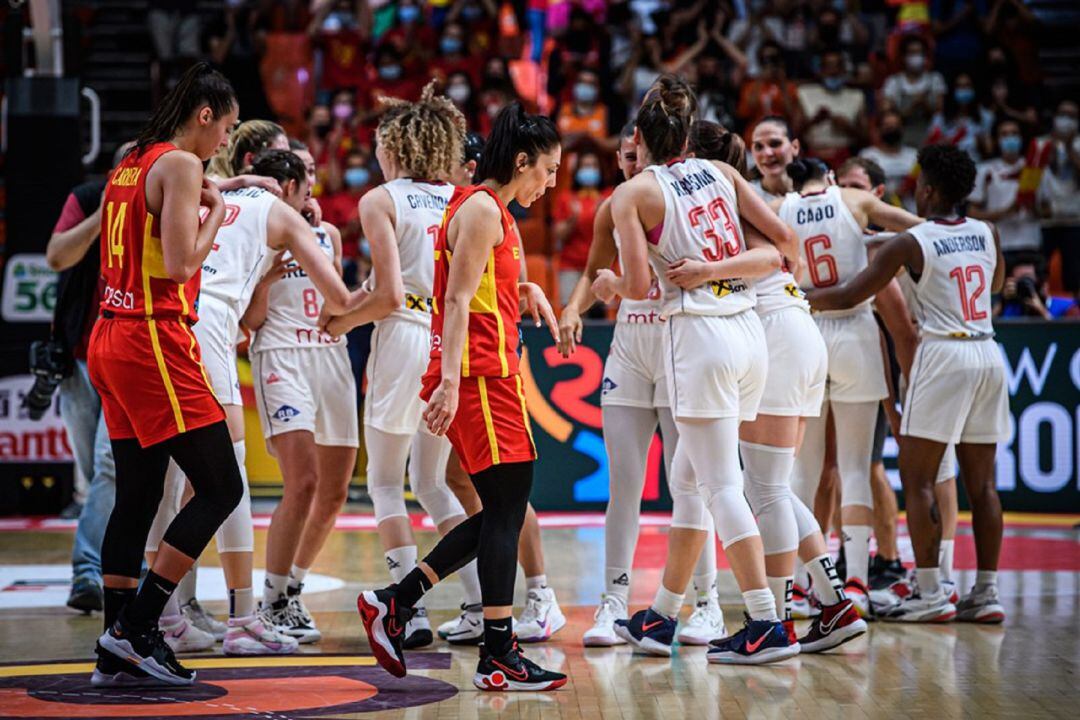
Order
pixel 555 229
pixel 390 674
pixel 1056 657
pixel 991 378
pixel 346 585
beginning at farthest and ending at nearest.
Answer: pixel 555 229, pixel 346 585, pixel 991 378, pixel 1056 657, pixel 390 674

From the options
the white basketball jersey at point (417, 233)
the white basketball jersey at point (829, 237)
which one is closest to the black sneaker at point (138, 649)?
the white basketball jersey at point (417, 233)

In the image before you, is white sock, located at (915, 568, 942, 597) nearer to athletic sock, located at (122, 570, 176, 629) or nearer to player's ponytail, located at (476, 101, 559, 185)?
player's ponytail, located at (476, 101, 559, 185)

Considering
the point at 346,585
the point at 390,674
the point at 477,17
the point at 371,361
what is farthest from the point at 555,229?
the point at 390,674

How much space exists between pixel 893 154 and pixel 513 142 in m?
10.0

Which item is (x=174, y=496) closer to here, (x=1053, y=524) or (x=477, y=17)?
(x=1053, y=524)

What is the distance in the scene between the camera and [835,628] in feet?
18.0

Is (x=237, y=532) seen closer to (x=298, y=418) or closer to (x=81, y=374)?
(x=298, y=418)

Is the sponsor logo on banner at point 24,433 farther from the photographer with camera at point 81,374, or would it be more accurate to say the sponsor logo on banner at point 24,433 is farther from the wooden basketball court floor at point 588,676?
the wooden basketball court floor at point 588,676

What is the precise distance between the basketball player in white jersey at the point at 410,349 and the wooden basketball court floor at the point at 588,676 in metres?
0.48

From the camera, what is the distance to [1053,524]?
9.70 metres

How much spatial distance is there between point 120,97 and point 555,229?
6.11m

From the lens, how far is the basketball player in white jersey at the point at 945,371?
20.8ft

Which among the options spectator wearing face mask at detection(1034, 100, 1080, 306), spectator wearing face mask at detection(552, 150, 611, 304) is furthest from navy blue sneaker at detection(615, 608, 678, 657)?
spectator wearing face mask at detection(1034, 100, 1080, 306)

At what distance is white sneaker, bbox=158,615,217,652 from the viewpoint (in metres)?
5.62
